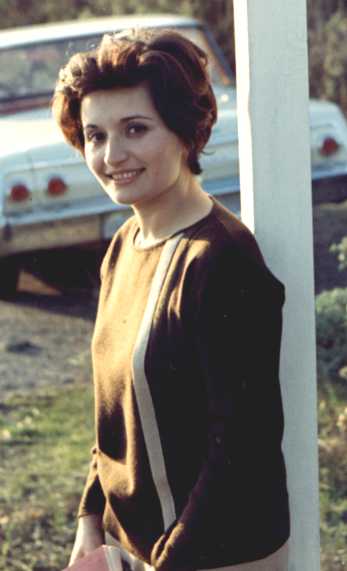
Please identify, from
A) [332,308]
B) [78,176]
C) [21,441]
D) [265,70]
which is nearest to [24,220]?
[78,176]

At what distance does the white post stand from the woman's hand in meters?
0.36

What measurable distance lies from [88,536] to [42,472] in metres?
2.14

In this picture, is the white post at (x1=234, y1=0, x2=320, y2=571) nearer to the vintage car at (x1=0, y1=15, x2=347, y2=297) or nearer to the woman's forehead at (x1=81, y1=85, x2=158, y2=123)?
the woman's forehead at (x1=81, y1=85, x2=158, y2=123)

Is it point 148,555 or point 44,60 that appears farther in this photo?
point 44,60

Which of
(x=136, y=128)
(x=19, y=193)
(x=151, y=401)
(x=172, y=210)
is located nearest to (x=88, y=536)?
(x=151, y=401)

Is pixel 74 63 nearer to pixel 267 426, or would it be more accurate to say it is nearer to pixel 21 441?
pixel 267 426

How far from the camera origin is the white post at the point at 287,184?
2.07 m

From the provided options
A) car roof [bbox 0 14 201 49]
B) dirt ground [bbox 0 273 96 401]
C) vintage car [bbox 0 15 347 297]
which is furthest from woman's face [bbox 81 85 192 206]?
car roof [bbox 0 14 201 49]

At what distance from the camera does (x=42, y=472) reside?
4320 mm

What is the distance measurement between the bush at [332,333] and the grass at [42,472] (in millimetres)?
950

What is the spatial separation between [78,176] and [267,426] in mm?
4740

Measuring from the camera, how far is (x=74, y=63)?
6.59 ft

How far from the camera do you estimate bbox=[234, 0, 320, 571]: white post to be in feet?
6.81

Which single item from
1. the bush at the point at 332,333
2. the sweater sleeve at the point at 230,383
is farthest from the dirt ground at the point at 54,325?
the sweater sleeve at the point at 230,383
